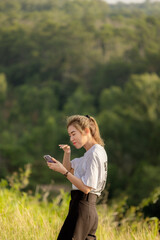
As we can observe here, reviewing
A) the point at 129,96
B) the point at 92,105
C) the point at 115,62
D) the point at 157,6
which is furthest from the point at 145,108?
the point at 157,6

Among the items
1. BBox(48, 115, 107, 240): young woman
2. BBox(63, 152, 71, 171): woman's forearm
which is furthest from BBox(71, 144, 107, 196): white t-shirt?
BBox(63, 152, 71, 171): woman's forearm

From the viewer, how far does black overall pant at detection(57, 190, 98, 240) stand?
7.38ft

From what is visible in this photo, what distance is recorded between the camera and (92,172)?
2207 mm

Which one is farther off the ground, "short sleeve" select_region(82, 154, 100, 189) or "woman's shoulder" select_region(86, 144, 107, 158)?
"woman's shoulder" select_region(86, 144, 107, 158)

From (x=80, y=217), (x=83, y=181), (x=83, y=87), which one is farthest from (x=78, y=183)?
(x=83, y=87)

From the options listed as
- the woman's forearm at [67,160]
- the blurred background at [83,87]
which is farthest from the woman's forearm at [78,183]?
the blurred background at [83,87]

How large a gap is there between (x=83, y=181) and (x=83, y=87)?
43.5 meters

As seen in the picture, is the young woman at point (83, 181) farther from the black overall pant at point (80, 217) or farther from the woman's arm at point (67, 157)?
the woman's arm at point (67, 157)

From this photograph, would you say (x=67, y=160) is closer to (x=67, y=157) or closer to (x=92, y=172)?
(x=67, y=157)

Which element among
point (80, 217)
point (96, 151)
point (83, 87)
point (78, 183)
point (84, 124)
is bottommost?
point (80, 217)

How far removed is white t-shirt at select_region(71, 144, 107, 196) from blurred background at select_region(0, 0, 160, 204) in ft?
46.4

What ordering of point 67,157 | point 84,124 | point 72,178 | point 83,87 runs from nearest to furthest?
1. point 72,178
2. point 84,124
3. point 67,157
4. point 83,87

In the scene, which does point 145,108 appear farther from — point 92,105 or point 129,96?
point 92,105

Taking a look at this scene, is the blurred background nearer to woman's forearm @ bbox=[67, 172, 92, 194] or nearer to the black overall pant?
the black overall pant
